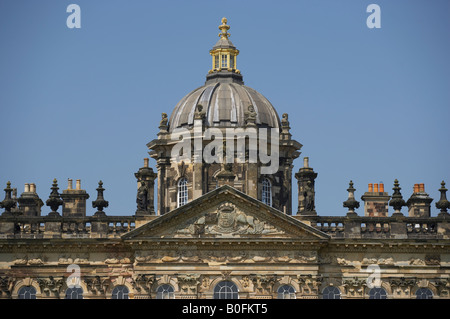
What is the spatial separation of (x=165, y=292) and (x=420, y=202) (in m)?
14.5

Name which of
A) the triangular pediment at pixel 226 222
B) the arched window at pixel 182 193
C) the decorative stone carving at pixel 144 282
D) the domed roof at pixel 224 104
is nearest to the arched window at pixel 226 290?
the triangular pediment at pixel 226 222

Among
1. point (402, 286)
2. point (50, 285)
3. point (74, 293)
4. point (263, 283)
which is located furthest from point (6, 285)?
point (402, 286)

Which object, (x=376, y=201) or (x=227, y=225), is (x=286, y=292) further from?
(x=376, y=201)

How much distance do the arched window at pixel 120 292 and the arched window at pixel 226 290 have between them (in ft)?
13.6

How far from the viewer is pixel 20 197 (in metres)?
97.9

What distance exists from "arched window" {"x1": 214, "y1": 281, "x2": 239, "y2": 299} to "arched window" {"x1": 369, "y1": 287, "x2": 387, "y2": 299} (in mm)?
6199

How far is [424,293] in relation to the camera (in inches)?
3403

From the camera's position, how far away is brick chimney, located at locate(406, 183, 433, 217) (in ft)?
303

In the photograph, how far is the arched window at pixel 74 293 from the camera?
283 ft

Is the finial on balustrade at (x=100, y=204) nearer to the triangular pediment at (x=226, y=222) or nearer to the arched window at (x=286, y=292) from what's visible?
the triangular pediment at (x=226, y=222)

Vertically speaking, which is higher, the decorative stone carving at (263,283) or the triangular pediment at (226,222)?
the triangular pediment at (226,222)

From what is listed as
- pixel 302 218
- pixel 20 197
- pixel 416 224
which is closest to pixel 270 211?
pixel 302 218
